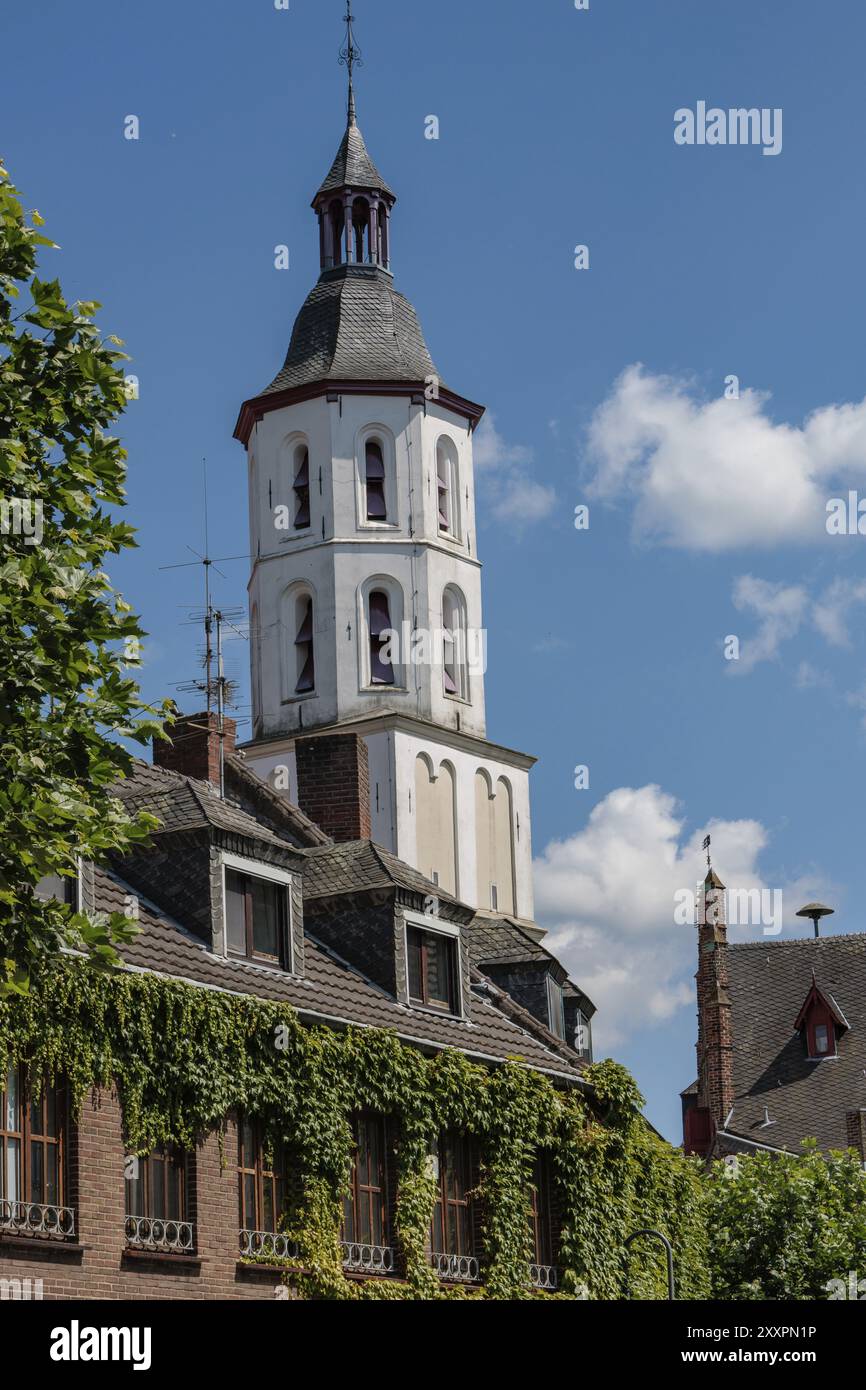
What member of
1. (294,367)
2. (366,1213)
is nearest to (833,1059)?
(294,367)

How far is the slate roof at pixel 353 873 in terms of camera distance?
3491cm

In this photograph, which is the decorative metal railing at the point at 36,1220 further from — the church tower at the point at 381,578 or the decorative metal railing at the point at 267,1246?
the church tower at the point at 381,578

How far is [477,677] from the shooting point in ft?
250

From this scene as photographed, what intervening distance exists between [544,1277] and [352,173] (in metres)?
53.0

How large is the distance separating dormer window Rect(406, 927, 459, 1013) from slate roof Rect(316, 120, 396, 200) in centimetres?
4909

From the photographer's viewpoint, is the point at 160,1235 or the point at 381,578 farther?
the point at 381,578

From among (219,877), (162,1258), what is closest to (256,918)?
(219,877)

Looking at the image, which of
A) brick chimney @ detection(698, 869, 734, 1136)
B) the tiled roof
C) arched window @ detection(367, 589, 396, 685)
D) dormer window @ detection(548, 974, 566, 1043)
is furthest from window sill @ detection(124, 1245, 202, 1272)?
arched window @ detection(367, 589, 396, 685)

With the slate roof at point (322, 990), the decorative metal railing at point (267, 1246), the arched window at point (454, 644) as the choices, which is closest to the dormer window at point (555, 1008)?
the slate roof at point (322, 990)

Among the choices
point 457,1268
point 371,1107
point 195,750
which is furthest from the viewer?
point 195,750

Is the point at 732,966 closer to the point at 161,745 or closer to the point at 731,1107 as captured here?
the point at 731,1107

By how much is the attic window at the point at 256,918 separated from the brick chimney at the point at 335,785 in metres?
7.53

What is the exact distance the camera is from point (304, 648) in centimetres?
7519

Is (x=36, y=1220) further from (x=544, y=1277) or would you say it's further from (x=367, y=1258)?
(x=544, y=1277)
